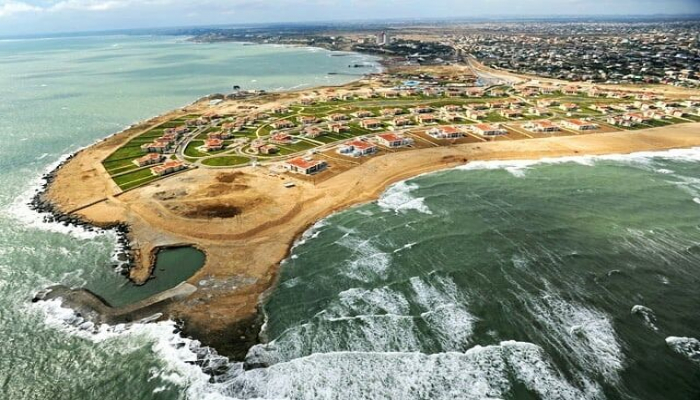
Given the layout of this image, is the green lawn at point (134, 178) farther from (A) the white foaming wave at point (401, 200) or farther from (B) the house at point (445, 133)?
(B) the house at point (445, 133)

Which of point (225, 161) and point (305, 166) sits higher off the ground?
point (305, 166)

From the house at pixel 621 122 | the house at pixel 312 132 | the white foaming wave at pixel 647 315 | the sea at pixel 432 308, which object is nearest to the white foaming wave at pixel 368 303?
the sea at pixel 432 308

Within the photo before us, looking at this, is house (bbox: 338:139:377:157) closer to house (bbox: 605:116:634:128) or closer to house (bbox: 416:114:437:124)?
house (bbox: 416:114:437:124)

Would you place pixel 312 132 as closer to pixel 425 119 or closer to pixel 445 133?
pixel 445 133

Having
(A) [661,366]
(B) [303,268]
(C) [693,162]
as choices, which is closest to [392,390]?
(B) [303,268]

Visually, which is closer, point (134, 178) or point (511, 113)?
point (134, 178)

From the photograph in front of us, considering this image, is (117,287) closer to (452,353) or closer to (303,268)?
(303,268)

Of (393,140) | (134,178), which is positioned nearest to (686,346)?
(393,140)
